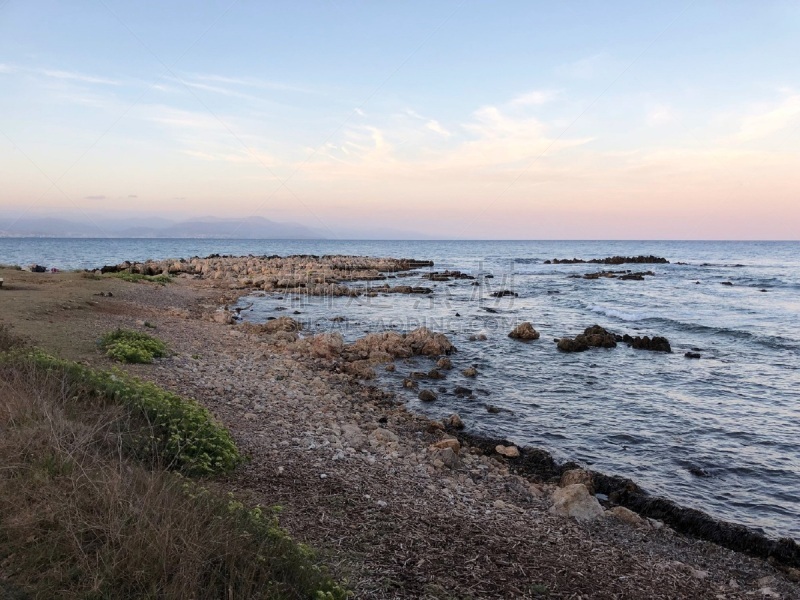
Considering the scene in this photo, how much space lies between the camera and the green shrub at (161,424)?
614 centimetres

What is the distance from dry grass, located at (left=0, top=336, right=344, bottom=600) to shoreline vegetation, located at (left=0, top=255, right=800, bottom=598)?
3cm

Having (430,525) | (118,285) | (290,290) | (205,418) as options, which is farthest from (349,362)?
(290,290)

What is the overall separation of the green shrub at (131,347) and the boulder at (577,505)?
8.91m

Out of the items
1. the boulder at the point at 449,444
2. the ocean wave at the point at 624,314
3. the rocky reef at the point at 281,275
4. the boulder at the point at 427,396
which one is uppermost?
the rocky reef at the point at 281,275

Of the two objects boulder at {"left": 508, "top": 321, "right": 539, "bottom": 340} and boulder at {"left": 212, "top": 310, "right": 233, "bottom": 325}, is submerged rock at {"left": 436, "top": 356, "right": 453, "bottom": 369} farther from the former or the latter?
boulder at {"left": 212, "top": 310, "right": 233, "bottom": 325}

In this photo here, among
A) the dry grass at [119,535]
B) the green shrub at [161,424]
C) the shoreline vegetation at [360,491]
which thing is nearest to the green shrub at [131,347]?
the shoreline vegetation at [360,491]

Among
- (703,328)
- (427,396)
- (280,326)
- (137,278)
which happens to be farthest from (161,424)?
(137,278)

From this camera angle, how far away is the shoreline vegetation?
4666 millimetres

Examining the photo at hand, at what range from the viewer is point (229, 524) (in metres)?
4.32

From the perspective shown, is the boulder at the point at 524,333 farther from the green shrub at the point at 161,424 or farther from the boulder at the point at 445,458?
the green shrub at the point at 161,424

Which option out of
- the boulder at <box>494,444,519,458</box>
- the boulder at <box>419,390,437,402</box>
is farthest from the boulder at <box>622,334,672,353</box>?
the boulder at <box>494,444,519,458</box>

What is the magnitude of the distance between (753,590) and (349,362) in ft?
39.1

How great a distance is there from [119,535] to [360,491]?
3483 millimetres

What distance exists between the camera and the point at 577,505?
24.5 ft
